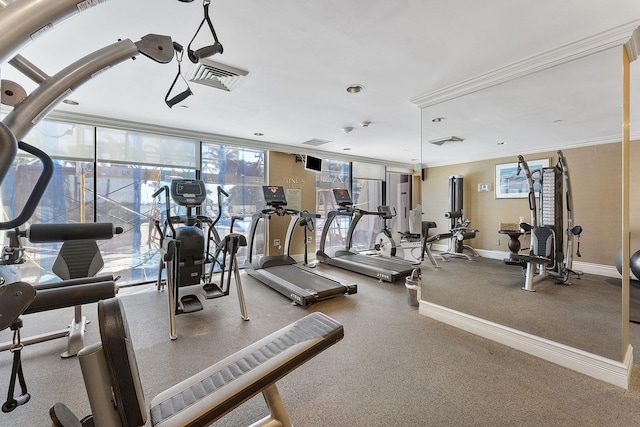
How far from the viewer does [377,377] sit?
6.84 ft

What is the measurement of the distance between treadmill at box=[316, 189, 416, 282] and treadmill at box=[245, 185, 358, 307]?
766 mm

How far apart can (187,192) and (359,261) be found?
3418 millimetres

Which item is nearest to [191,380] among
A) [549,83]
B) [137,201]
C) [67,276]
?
[67,276]

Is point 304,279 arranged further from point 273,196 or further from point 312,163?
point 312,163

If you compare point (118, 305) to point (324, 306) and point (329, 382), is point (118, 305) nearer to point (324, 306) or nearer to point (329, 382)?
point (329, 382)

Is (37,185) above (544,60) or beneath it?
beneath

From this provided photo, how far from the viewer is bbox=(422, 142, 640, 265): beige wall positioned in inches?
87.1

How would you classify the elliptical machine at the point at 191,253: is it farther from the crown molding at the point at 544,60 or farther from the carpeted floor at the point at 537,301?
the crown molding at the point at 544,60

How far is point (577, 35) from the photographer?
2045 millimetres

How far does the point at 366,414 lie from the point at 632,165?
9.06 ft

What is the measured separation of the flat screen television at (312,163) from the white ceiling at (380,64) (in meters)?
2.11

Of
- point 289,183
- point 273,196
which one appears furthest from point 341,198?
point 273,196

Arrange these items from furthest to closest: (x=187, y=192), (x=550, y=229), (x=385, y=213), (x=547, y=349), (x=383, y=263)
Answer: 1. (x=385, y=213)
2. (x=383, y=263)
3. (x=187, y=192)
4. (x=550, y=229)
5. (x=547, y=349)

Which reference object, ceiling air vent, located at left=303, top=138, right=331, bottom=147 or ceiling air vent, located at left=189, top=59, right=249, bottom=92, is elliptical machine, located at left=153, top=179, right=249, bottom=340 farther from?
ceiling air vent, located at left=303, top=138, right=331, bottom=147
